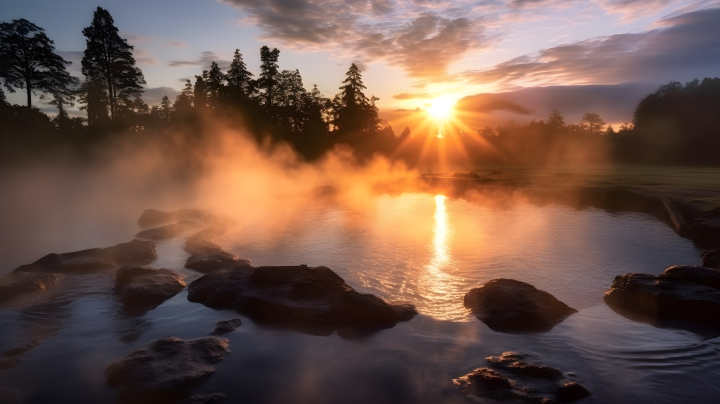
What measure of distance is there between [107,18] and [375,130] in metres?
44.4

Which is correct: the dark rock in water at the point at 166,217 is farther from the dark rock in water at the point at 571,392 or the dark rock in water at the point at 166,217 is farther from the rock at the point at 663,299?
the dark rock in water at the point at 571,392

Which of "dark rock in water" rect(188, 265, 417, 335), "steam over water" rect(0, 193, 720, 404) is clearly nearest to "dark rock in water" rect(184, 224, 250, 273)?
"steam over water" rect(0, 193, 720, 404)

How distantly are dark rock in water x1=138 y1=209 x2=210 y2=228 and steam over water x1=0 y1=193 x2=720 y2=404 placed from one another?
595cm

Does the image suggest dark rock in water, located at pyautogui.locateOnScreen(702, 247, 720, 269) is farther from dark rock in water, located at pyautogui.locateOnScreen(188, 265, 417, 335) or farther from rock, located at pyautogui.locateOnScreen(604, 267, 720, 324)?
dark rock in water, located at pyautogui.locateOnScreen(188, 265, 417, 335)

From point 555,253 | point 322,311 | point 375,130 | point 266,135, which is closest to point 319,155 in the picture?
point 266,135

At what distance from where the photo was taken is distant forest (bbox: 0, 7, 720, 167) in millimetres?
40656

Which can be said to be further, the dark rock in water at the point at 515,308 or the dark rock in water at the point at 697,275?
the dark rock in water at the point at 697,275

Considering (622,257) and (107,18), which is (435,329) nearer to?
(622,257)

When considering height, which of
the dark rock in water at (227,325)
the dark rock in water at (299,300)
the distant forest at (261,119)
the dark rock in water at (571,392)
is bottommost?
the dark rock in water at (571,392)

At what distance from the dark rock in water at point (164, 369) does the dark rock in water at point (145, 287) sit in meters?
3.02

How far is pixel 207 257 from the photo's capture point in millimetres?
14219

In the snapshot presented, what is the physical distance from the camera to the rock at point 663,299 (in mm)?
9141

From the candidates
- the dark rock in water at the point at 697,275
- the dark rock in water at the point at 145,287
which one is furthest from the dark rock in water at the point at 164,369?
the dark rock in water at the point at 697,275

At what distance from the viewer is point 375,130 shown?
74125 millimetres
